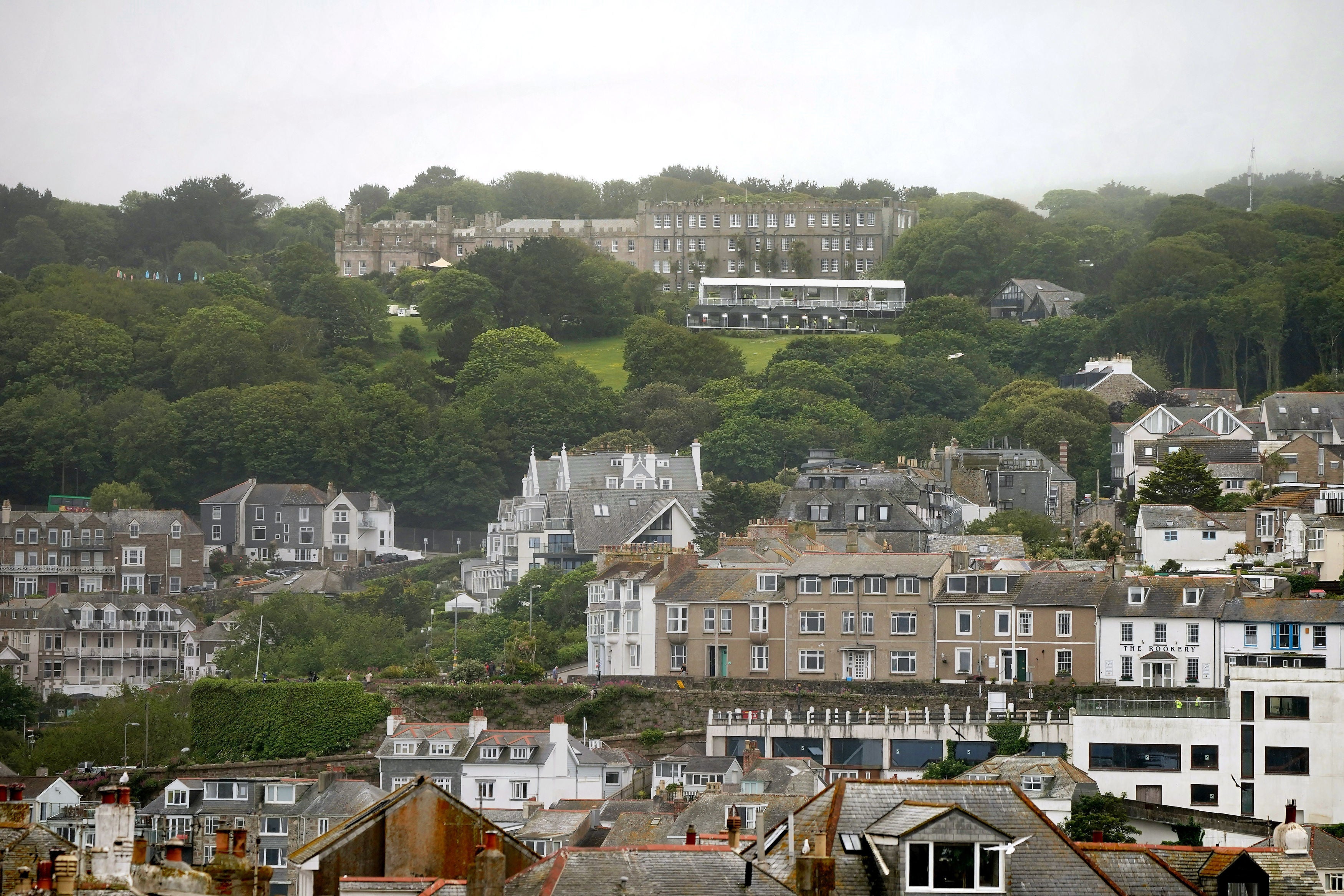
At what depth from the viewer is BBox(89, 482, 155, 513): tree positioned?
103125 millimetres

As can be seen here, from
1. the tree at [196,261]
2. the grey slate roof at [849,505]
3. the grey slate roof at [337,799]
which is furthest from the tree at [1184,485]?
the tree at [196,261]

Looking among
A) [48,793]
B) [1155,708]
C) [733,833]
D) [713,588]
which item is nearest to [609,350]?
[713,588]

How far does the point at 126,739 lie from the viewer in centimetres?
6362

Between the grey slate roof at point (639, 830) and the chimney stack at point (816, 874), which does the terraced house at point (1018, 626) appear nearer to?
the grey slate roof at point (639, 830)

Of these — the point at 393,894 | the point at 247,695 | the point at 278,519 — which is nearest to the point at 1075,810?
the point at 393,894

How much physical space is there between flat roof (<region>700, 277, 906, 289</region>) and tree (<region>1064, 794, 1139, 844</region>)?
9909cm

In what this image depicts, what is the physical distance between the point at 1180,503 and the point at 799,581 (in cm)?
2077

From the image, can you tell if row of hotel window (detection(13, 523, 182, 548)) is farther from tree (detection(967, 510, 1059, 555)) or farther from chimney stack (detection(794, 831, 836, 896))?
chimney stack (detection(794, 831, 836, 896))

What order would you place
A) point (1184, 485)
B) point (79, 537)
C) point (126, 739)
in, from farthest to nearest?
point (79, 537), point (1184, 485), point (126, 739)

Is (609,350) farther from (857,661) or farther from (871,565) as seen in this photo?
(857,661)

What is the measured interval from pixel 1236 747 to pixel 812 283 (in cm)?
9420

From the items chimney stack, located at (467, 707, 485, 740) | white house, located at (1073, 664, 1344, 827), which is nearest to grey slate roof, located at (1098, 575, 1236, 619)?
white house, located at (1073, 664, 1344, 827)

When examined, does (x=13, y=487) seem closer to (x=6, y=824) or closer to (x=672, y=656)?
(x=672, y=656)

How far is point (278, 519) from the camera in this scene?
336ft
